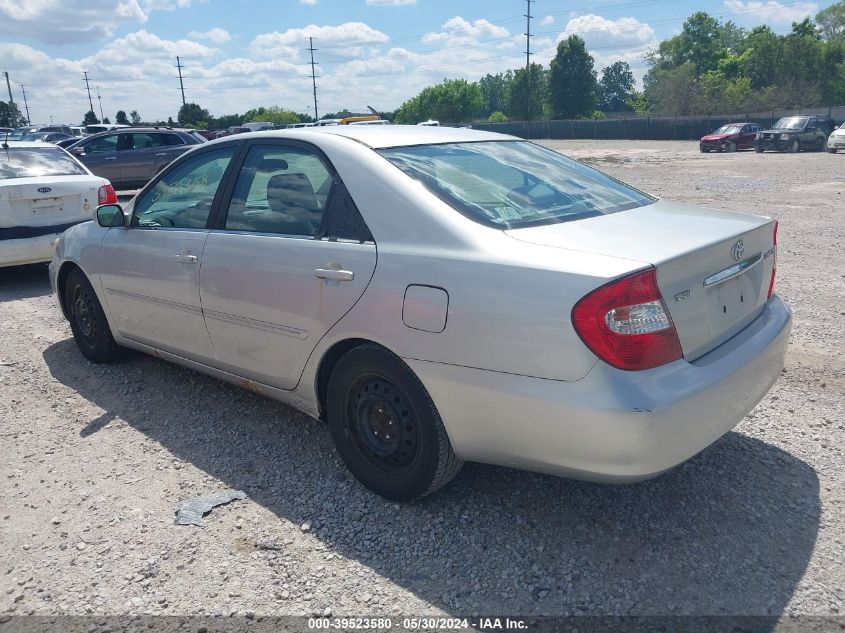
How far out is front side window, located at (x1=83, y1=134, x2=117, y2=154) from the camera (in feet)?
55.2

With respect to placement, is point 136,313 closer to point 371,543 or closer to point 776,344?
point 371,543

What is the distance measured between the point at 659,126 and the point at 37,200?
51652 mm

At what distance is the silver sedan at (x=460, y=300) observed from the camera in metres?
2.48

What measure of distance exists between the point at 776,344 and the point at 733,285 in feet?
1.28

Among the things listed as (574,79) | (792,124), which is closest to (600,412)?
(792,124)

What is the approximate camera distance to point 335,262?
10.3ft

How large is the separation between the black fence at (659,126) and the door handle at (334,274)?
4418 cm

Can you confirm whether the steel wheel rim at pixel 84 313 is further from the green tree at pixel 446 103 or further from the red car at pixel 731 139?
the green tree at pixel 446 103

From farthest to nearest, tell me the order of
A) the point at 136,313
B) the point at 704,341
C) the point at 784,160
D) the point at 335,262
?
Answer: the point at 784,160, the point at 136,313, the point at 335,262, the point at 704,341

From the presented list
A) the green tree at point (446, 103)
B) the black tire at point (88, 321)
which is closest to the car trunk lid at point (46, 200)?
the black tire at point (88, 321)

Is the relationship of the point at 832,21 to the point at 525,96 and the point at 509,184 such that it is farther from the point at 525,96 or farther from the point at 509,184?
the point at 509,184

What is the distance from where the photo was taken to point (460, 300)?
269cm

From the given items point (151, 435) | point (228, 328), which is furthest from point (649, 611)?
Result: point (151, 435)

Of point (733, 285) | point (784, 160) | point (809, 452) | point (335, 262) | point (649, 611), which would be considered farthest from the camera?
point (784, 160)
